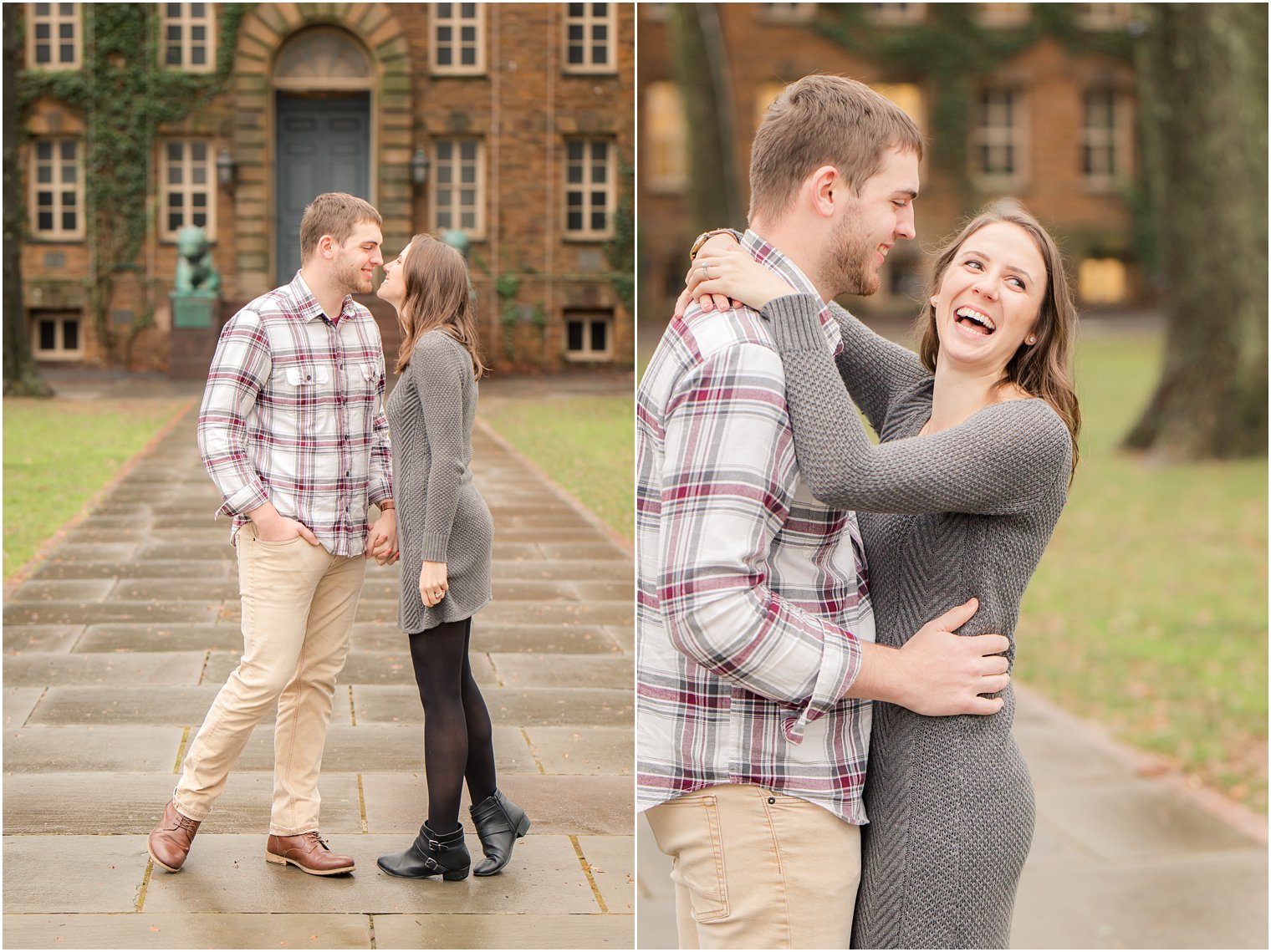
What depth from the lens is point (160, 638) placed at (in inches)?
119

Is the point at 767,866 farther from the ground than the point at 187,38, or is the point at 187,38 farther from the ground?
the point at 187,38

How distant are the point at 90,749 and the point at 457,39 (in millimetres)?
1729

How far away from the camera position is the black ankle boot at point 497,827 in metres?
2.94

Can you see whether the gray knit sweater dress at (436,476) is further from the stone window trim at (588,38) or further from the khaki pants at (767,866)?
the khaki pants at (767,866)

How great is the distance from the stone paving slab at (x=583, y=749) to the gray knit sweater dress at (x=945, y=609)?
1056mm

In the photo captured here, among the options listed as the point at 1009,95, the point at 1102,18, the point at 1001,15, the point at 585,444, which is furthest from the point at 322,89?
the point at 1102,18

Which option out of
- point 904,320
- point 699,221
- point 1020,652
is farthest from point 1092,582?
point 904,320

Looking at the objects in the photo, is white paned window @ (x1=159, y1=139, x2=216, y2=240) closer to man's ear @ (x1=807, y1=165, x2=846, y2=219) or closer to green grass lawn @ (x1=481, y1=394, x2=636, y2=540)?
green grass lawn @ (x1=481, y1=394, x2=636, y2=540)

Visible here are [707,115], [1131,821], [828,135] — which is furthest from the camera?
[707,115]

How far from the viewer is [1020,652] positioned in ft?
27.5

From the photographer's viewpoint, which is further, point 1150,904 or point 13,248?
point 1150,904

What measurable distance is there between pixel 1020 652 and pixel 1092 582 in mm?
1606

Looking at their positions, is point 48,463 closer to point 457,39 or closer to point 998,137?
point 457,39

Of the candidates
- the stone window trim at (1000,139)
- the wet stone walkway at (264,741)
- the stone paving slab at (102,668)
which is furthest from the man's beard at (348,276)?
the stone window trim at (1000,139)
